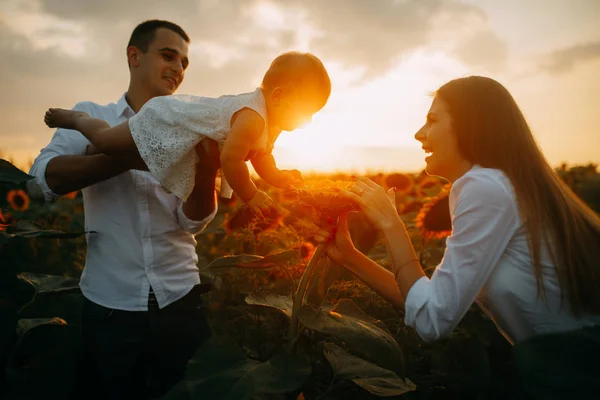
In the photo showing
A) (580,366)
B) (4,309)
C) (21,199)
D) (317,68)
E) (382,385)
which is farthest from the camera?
(21,199)

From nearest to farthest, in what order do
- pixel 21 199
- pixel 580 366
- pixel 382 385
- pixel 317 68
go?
pixel 580 366 < pixel 382 385 < pixel 317 68 < pixel 21 199

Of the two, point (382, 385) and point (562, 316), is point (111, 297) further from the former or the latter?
point (562, 316)

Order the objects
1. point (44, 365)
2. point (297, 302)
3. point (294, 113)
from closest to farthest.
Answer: point (297, 302)
point (44, 365)
point (294, 113)

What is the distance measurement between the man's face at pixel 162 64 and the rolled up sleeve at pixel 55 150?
365mm

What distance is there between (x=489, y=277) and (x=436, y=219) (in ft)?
3.95

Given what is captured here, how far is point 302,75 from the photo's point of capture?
8.59 ft

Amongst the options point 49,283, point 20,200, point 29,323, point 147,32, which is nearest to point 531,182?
point 29,323

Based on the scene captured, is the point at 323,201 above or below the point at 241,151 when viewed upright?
below

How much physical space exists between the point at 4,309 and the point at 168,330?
2.36 ft

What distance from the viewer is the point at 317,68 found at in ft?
8.70

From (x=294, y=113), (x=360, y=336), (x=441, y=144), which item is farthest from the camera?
(x=294, y=113)

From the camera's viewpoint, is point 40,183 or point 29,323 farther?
point 40,183

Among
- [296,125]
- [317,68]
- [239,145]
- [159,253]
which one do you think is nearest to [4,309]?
[159,253]

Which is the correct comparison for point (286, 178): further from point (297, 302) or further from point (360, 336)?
point (360, 336)
